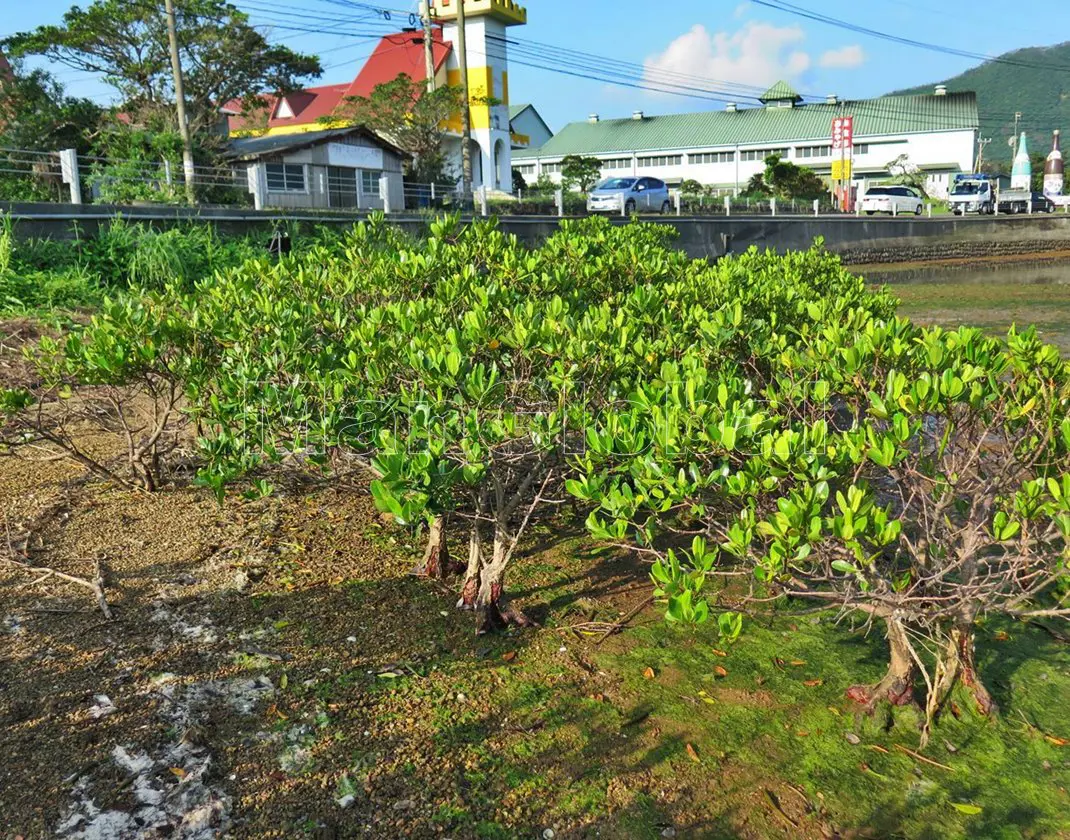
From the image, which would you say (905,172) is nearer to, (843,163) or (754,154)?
(754,154)

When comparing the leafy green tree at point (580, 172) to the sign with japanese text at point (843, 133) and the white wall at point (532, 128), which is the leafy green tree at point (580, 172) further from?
the white wall at point (532, 128)

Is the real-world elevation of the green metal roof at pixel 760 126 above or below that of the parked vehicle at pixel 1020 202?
above

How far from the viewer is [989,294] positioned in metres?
24.6

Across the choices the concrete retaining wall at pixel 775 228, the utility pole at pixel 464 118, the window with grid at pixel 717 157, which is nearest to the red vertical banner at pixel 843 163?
the concrete retaining wall at pixel 775 228

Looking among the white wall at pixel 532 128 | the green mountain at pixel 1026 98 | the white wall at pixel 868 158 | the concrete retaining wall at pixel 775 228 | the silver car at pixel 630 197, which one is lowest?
the concrete retaining wall at pixel 775 228

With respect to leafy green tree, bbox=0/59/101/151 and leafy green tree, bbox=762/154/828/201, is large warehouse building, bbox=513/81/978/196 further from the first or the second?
leafy green tree, bbox=0/59/101/151

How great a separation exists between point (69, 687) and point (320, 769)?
3.80 feet

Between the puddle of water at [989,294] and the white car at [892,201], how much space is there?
7.64 meters

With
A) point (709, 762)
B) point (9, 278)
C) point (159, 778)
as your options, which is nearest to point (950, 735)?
point (709, 762)

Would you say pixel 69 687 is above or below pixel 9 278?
below

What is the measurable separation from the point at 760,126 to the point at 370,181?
4413 cm

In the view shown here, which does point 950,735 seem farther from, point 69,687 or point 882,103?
point 882,103

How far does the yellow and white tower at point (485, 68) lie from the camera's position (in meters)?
40.8

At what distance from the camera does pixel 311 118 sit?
47.4 meters
